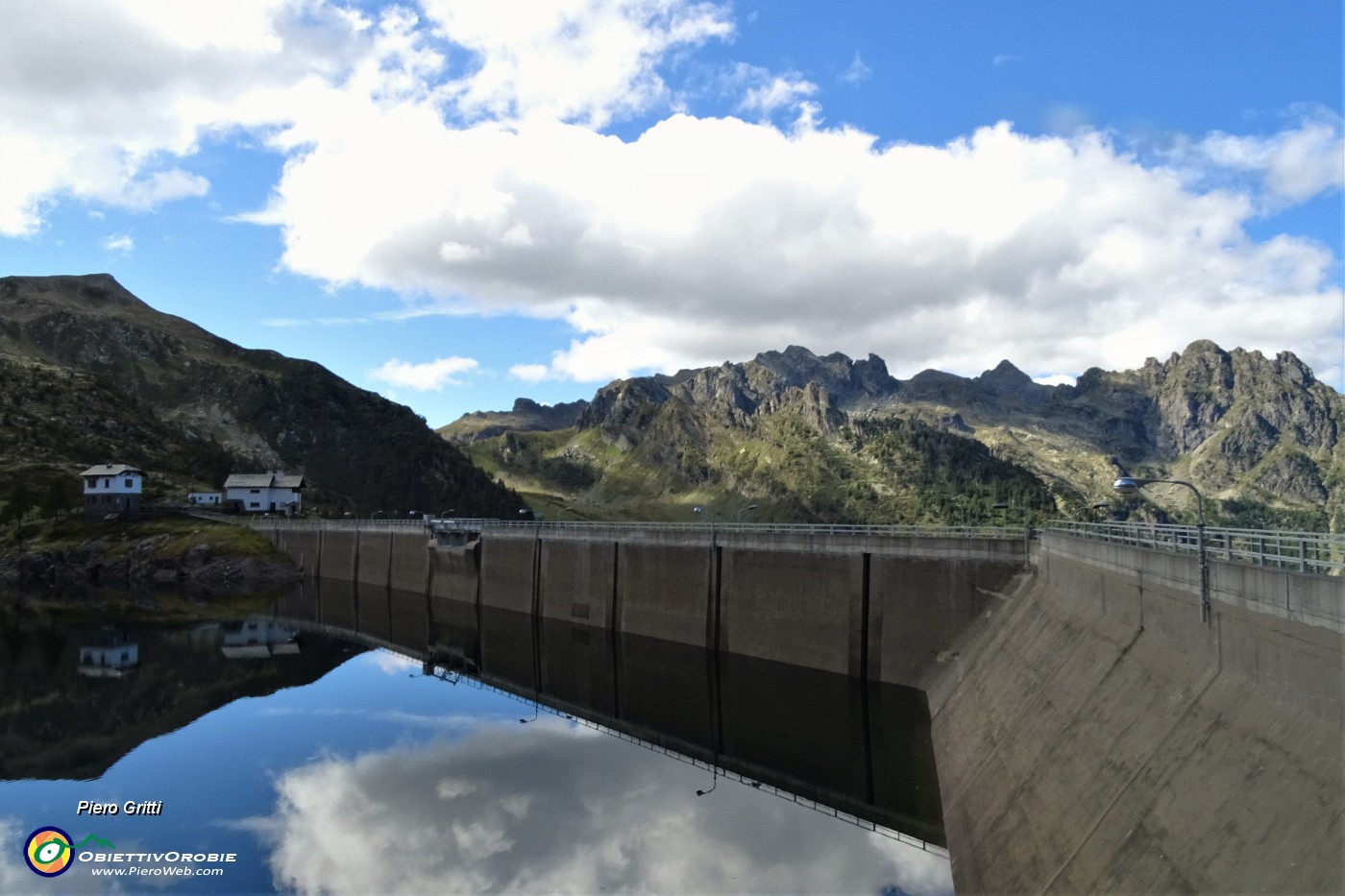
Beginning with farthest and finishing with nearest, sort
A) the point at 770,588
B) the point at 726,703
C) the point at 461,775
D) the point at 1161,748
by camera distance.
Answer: the point at 770,588 → the point at 726,703 → the point at 461,775 → the point at 1161,748

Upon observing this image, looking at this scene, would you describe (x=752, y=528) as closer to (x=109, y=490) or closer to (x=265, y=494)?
(x=109, y=490)

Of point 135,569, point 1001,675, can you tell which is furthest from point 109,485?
point 1001,675

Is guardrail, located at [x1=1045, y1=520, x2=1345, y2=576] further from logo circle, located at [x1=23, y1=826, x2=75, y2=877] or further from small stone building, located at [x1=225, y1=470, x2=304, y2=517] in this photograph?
small stone building, located at [x1=225, y1=470, x2=304, y2=517]

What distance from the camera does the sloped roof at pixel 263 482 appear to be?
568ft

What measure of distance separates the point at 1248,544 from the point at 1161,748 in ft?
21.9

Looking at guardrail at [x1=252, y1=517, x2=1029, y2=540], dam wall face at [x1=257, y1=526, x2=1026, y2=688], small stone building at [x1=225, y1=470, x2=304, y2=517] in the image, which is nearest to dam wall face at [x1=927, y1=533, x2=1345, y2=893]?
dam wall face at [x1=257, y1=526, x2=1026, y2=688]

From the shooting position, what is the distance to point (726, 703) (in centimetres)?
5494

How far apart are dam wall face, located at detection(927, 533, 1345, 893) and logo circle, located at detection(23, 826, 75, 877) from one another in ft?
109

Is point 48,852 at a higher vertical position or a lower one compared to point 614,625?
lower

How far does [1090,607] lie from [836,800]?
14.0 m

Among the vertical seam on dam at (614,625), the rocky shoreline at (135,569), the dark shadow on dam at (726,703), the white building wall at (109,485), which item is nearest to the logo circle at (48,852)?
the dark shadow on dam at (726,703)

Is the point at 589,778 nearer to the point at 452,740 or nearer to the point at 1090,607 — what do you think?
the point at 452,740

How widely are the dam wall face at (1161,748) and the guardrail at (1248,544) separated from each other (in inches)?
29.3

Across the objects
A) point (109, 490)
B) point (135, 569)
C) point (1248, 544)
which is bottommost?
point (135, 569)
